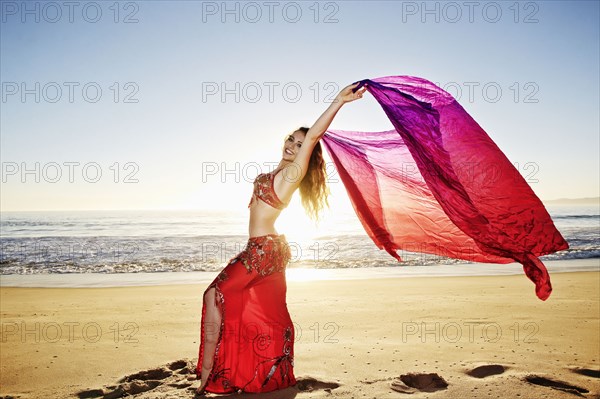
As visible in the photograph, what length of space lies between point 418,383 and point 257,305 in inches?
66.2

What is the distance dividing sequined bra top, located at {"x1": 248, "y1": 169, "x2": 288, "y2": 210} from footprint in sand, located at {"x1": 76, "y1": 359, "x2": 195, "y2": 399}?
5.92ft

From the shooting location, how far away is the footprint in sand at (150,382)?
400 cm

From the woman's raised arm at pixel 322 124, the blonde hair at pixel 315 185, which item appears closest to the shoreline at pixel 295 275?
the blonde hair at pixel 315 185

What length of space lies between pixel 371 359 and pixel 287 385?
1.32 meters

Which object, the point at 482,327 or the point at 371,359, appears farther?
the point at 482,327

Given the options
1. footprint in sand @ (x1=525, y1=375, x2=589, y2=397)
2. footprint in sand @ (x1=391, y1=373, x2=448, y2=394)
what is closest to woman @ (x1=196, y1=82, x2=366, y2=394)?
footprint in sand @ (x1=391, y1=373, x2=448, y2=394)

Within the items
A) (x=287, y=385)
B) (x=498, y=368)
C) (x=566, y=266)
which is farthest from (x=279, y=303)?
(x=566, y=266)

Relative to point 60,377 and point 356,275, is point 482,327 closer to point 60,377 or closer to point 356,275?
point 60,377

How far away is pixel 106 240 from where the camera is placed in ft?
82.4

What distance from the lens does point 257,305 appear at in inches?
148

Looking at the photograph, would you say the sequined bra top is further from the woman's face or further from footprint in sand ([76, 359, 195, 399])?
footprint in sand ([76, 359, 195, 399])

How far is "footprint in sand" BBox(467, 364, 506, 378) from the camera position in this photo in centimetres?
434

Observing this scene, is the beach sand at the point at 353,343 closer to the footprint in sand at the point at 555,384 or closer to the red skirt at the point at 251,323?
the footprint in sand at the point at 555,384

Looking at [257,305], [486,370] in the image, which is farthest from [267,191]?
[486,370]
